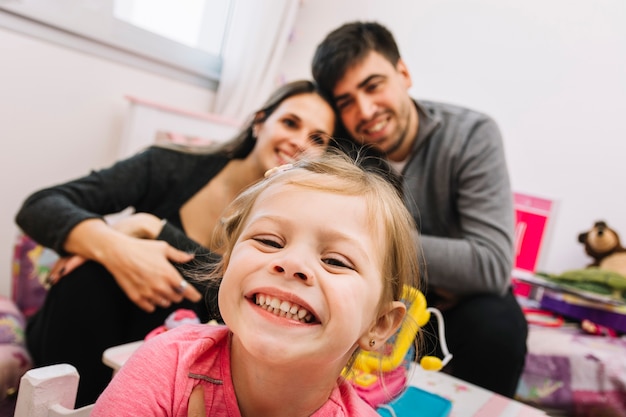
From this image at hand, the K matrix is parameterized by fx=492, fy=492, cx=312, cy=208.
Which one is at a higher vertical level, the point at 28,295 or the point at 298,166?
the point at 298,166

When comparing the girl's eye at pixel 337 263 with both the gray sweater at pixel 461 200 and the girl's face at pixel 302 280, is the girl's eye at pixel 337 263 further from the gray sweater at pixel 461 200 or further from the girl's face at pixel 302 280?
the gray sweater at pixel 461 200

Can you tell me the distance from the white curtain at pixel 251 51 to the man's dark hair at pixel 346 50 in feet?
2.67

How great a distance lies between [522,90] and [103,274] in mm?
1607

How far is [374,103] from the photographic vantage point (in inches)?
48.1

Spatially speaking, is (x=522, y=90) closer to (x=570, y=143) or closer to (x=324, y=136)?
(x=570, y=143)

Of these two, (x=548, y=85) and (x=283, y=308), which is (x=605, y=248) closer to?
(x=548, y=85)

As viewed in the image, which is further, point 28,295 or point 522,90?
point 522,90

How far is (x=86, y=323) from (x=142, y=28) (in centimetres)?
128

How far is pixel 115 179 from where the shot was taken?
1.10m

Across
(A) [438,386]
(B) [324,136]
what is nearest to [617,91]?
(B) [324,136]


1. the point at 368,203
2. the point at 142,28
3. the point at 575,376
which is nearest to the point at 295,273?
the point at 368,203

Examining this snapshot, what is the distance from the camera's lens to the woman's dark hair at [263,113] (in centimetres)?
118

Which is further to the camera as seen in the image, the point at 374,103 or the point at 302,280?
the point at 374,103

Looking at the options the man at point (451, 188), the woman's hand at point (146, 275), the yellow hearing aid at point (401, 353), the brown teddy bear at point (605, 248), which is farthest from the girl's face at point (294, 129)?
the brown teddy bear at point (605, 248)
